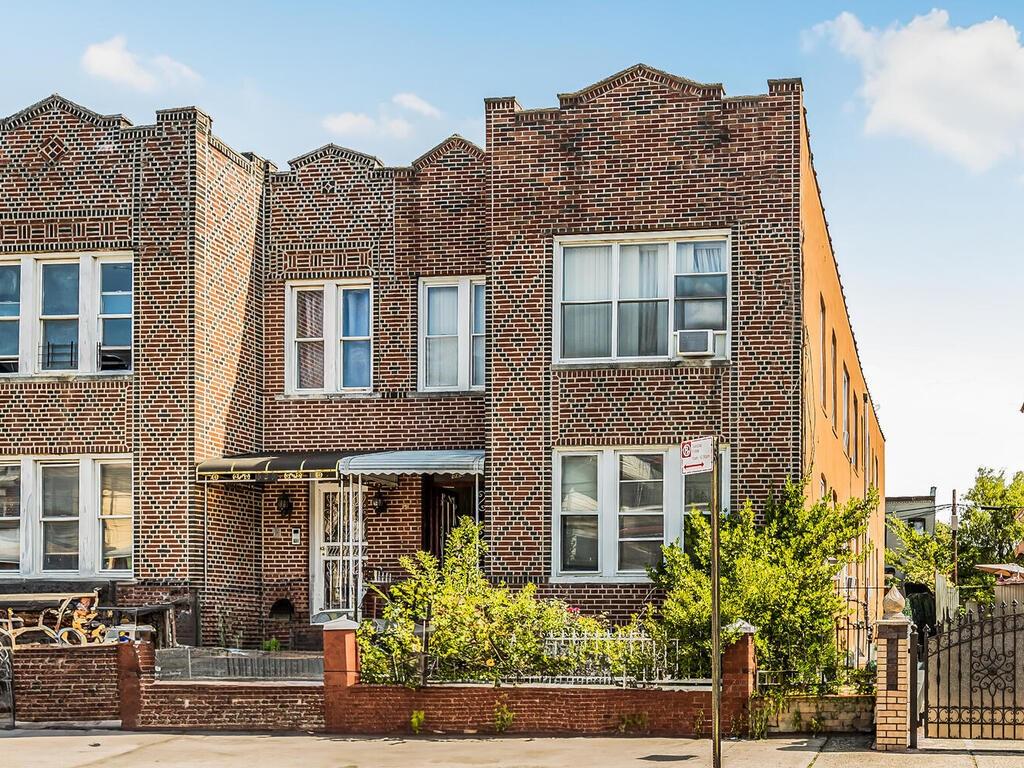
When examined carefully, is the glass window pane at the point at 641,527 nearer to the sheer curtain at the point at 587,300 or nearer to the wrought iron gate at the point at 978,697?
the sheer curtain at the point at 587,300

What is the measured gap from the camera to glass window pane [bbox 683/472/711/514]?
→ 2069 centimetres

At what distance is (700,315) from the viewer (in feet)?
68.6

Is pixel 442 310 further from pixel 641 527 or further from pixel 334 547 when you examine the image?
pixel 641 527

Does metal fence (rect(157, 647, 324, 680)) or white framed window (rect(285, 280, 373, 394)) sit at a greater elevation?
white framed window (rect(285, 280, 373, 394))

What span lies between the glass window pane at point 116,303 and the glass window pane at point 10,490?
2717mm

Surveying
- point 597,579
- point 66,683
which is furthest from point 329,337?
point 66,683

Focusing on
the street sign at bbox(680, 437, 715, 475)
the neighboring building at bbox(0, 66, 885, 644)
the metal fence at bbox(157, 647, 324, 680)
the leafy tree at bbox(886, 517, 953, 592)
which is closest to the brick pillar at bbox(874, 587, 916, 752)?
the street sign at bbox(680, 437, 715, 475)

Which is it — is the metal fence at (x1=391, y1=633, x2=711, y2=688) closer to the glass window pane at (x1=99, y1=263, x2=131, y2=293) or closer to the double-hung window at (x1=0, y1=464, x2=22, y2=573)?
the double-hung window at (x1=0, y1=464, x2=22, y2=573)

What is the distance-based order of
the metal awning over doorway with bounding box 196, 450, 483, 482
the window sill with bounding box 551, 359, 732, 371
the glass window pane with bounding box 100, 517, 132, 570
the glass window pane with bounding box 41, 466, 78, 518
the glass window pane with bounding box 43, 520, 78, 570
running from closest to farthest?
the window sill with bounding box 551, 359, 732, 371, the metal awning over doorway with bounding box 196, 450, 483, 482, the glass window pane with bounding box 100, 517, 132, 570, the glass window pane with bounding box 43, 520, 78, 570, the glass window pane with bounding box 41, 466, 78, 518

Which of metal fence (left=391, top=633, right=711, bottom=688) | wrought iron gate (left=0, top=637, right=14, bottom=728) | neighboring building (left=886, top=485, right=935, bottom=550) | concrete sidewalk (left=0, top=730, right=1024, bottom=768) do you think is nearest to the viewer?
concrete sidewalk (left=0, top=730, right=1024, bottom=768)

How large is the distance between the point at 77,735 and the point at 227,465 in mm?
5399

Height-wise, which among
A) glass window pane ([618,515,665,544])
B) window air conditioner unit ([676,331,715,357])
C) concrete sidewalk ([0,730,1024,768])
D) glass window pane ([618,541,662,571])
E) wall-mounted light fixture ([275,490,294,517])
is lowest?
concrete sidewalk ([0,730,1024,768])

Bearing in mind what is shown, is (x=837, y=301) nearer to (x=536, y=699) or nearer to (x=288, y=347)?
(x=288, y=347)

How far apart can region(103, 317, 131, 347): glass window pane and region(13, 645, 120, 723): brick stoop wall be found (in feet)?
18.7
